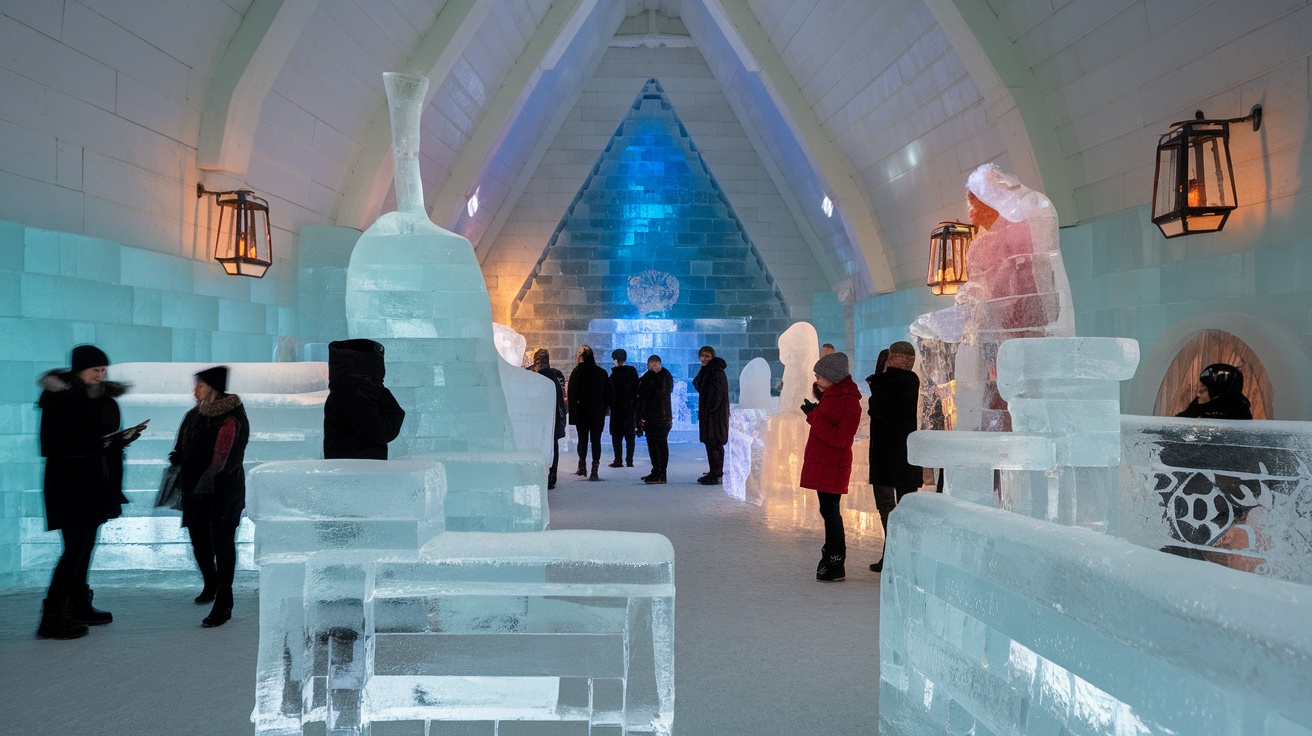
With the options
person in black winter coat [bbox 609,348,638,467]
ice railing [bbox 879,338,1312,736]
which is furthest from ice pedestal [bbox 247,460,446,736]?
person in black winter coat [bbox 609,348,638,467]

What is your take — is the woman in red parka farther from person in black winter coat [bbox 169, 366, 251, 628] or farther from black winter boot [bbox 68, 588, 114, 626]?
black winter boot [bbox 68, 588, 114, 626]

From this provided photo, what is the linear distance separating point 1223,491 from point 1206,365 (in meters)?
2.88

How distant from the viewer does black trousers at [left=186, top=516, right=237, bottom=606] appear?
407cm

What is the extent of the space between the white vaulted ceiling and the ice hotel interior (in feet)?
0.12

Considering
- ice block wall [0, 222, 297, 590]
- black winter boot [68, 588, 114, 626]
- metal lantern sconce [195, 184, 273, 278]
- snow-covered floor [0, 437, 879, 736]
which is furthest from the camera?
metal lantern sconce [195, 184, 273, 278]

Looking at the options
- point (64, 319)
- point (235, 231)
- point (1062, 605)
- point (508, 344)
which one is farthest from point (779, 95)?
point (1062, 605)

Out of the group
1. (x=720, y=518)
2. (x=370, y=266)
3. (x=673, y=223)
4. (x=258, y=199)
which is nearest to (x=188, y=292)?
(x=258, y=199)

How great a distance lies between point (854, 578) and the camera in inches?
195

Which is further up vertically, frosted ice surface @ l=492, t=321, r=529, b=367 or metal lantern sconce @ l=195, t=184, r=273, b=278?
metal lantern sconce @ l=195, t=184, r=273, b=278

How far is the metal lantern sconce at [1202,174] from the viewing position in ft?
16.7

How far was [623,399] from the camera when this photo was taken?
958 centimetres

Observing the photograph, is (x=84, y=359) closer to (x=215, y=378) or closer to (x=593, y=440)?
(x=215, y=378)

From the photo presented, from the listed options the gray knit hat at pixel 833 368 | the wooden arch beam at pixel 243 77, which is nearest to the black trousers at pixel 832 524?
the gray knit hat at pixel 833 368

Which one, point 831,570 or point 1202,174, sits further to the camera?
point 1202,174
